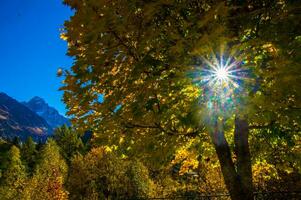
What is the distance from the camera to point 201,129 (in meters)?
8.45

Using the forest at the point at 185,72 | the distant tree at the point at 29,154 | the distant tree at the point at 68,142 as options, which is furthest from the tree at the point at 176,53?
the distant tree at the point at 68,142

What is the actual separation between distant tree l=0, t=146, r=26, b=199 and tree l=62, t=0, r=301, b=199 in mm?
37531

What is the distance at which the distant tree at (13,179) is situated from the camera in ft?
142

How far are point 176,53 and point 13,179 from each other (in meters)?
55.3

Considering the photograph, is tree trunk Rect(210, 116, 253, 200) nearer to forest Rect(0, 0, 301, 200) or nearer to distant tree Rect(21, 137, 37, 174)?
forest Rect(0, 0, 301, 200)

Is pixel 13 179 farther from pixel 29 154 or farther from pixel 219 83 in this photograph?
pixel 219 83

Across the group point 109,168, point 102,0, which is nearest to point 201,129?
point 102,0

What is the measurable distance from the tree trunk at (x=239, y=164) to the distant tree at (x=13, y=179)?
36.5 meters

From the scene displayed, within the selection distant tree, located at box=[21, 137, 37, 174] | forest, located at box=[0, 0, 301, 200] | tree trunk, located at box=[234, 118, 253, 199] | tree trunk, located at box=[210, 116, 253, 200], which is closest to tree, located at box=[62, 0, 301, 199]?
forest, located at box=[0, 0, 301, 200]

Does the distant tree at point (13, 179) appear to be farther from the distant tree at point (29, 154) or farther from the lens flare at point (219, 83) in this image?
the lens flare at point (219, 83)

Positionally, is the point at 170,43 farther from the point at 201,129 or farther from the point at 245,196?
the point at 245,196

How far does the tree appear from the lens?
A: 5.64m

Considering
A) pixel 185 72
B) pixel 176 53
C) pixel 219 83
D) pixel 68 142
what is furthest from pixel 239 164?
pixel 68 142

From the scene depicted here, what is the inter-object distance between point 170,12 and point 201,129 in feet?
10.4
